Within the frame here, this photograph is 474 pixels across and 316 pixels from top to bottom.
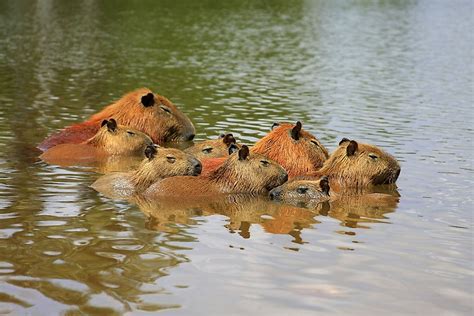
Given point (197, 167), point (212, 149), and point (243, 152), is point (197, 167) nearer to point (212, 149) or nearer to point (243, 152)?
point (243, 152)

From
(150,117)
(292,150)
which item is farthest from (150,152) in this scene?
(150,117)

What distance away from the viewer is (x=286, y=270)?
277 inches

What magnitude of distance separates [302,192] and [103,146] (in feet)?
11.0

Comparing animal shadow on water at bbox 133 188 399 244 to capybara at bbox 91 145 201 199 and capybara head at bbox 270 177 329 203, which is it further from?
capybara at bbox 91 145 201 199

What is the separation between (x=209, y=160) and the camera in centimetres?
1079

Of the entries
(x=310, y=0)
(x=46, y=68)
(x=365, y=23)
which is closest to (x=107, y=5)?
(x=365, y=23)

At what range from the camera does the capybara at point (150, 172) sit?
9906 millimetres

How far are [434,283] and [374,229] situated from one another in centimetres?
180

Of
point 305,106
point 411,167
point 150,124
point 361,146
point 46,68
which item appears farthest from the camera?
point 46,68

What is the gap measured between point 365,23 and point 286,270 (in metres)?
39.7

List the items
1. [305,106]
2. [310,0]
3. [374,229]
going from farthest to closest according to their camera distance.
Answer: [310,0] < [305,106] < [374,229]

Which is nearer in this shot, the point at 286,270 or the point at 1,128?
the point at 286,270

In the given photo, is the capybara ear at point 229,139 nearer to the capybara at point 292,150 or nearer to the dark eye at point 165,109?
the capybara at point 292,150

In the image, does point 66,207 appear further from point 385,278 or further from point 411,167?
point 411,167
